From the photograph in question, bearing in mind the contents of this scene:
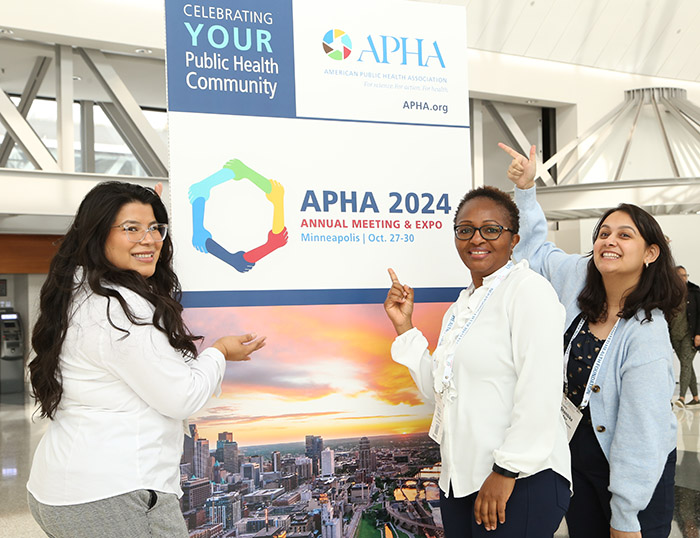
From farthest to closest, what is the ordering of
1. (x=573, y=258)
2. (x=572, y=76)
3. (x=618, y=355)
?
(x=572, y=76) → (x=573, y=258) → (x=618, y=355)

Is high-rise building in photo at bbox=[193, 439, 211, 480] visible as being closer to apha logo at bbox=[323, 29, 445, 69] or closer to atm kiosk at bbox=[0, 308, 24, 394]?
apha logo at bbox=[323, 29, 445, 69]

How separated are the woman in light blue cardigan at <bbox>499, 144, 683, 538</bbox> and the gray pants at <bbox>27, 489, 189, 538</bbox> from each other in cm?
127

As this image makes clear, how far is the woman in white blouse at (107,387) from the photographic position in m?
1.70

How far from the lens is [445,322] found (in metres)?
2.12

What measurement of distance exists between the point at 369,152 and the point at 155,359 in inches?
53.4

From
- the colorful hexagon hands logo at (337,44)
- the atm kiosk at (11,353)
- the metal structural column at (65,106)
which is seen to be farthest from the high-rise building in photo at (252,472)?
the atm kiosk at (11,353)

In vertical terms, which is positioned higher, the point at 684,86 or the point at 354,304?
the point at 684,86

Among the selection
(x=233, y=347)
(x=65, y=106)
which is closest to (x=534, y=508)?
(x=233, y=347)

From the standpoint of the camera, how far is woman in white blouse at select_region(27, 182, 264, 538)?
66.7 inches

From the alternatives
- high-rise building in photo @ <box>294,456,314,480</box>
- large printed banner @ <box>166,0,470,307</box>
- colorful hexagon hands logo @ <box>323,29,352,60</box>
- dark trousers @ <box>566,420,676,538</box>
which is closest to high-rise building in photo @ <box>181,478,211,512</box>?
high-rise building in photo @ <box>294,456,314,480</box>

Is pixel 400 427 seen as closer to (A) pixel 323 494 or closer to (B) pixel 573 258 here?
(A) pixel 323 494

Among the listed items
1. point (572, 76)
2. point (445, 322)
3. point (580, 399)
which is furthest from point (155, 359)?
point (572, 76)

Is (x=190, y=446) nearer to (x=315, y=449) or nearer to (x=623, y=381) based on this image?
(x=315, y=449)

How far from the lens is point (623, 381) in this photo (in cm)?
203
